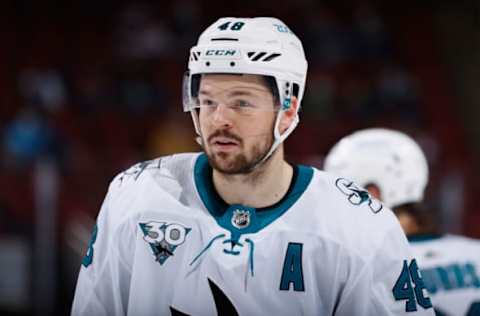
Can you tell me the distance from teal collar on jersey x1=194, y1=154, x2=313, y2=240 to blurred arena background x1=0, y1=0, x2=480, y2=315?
376 centimetres

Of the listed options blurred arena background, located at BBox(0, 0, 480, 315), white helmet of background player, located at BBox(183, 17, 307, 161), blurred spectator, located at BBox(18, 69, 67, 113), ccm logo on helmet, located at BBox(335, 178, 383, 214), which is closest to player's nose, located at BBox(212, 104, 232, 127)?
white helmet of background player, located at BBox(183, 17, 307, 161)

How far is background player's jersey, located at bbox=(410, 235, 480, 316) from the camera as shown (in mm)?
3369

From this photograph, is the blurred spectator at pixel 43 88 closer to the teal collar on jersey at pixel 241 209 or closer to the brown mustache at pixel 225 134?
the teal collar on jersey at pixel 241 209

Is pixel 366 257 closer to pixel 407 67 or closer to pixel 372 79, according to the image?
pixel 372 79

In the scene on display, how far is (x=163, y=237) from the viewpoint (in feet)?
8.55

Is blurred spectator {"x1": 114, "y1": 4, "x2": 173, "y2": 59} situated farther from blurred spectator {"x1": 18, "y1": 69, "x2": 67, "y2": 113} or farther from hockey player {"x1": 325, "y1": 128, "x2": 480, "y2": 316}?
hockey player {"x1": 325, "y1": 128, "x2": 480, "y2": 316}

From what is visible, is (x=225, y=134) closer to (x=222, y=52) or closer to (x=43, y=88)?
(x=222, y=52)

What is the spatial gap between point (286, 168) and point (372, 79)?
861 cm

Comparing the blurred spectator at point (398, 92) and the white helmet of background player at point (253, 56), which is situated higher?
the blurred spectator at point (398, 92)

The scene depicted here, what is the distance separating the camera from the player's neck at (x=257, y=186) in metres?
2.65

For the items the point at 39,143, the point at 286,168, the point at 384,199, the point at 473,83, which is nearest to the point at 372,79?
the point at 473,83

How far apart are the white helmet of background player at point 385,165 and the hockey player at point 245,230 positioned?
0.96m

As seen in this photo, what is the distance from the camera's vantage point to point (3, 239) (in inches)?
261

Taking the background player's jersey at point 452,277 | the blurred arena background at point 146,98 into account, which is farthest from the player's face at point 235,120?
the blurred arena background at point 146,98
